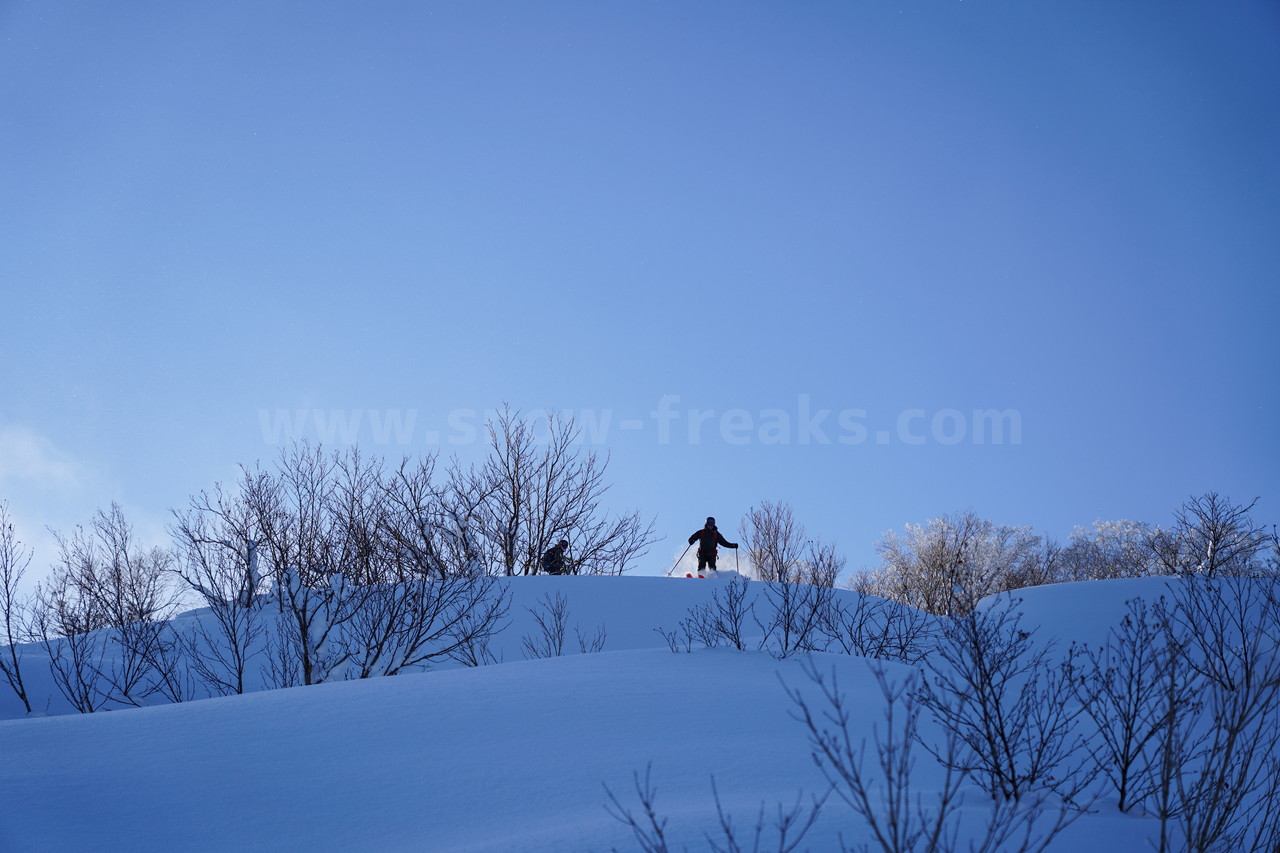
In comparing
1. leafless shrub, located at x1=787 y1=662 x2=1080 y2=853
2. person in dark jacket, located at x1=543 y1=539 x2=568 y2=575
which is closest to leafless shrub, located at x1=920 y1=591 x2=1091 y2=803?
leafless shrub, located at x1=787 y1=662 x2=1080 y2=853

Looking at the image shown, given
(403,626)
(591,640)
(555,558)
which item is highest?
(555,558)

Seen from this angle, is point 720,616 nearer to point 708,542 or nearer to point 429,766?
point 708,542

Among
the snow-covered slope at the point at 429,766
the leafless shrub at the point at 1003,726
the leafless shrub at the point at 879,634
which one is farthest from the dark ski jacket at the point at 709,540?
the snow-covered slope at the point at 429,766

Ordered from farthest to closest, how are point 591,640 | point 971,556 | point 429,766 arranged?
point 971,556, point 591,640, point 429,766

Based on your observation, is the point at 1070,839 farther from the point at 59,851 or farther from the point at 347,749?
the point at 59,851

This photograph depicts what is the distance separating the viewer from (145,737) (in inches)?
202

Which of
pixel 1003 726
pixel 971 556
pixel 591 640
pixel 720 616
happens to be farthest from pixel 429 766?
pixel 971 556

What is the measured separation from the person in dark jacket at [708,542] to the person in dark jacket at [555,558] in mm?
3343

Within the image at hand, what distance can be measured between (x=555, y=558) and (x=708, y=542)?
164 inches

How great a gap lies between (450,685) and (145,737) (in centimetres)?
207

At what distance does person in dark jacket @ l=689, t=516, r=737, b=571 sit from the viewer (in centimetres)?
1588

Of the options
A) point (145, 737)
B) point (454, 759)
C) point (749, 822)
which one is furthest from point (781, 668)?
point (145, 737)

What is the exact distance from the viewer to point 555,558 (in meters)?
18.6

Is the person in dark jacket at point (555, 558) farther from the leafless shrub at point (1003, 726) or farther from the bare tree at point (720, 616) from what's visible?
the leafless shrub at point (1003, 726)
